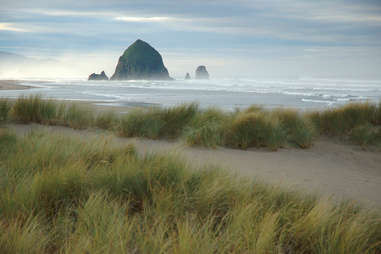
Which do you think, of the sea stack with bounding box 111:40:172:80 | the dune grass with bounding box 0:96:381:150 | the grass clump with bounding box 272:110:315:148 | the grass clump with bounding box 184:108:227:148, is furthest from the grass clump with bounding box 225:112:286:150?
the sea stack with bounding box 111:40:172:80

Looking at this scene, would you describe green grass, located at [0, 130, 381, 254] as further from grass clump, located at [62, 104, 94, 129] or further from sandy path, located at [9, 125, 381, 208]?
grass clump, located at [62, 104, 94, 129]

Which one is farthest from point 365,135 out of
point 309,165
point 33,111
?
point 33,111

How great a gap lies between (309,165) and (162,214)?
4038mm

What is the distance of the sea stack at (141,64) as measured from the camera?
120 meters

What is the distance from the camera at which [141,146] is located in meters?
6.96

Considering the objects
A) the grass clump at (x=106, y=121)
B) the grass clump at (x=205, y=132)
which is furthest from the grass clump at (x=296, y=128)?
the grass clump at (x=106, y=121)

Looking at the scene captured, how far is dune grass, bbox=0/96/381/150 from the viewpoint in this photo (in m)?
7.28

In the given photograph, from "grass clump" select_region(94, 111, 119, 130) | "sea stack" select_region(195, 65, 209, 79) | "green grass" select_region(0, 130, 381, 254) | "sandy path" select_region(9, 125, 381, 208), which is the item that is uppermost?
"sea stack" select_region(195, 65, 209, 79)

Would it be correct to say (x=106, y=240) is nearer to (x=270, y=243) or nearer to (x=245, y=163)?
(x=270, y=243)

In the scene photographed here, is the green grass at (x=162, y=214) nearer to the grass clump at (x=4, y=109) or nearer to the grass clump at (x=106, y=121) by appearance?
the grass clump at (x=106, y=121)

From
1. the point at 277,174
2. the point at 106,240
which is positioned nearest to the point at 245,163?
the point at 277,174

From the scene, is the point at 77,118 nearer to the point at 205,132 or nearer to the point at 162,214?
the point at 205,132

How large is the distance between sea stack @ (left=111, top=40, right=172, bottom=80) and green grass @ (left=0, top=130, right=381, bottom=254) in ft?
374

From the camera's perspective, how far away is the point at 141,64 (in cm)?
12200
